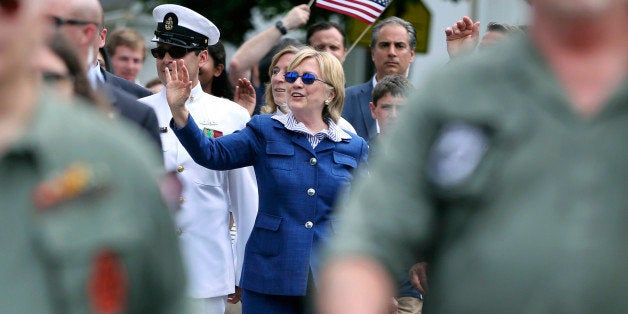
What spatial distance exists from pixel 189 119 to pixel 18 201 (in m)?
4.92

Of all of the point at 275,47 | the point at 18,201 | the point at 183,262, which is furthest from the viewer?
the point at 275,47

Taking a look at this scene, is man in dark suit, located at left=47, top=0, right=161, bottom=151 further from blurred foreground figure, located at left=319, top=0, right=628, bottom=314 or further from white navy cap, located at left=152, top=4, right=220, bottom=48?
white navy cap, located at left=152, top=4, right=220, bottom=48

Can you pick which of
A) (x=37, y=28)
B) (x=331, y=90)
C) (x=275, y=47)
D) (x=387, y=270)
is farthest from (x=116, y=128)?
(x=275, y=47)

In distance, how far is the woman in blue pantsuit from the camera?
7.45 metres

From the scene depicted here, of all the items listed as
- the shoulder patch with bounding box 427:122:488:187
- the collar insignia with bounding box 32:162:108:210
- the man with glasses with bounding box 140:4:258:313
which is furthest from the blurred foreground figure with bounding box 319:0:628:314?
the man with glasses with bounding box 140:4:258:313

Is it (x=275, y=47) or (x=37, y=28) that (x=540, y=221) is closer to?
(x=37, y=28)

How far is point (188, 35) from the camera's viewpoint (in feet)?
26.8

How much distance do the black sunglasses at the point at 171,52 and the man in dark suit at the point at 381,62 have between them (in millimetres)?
1832

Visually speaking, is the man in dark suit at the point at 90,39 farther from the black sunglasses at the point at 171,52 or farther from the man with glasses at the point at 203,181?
the black sunglasses at the point at 171,52

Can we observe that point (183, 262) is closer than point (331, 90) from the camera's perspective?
Yes

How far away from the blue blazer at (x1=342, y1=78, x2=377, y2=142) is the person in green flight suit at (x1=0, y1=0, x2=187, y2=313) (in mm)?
6931

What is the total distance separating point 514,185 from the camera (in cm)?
262

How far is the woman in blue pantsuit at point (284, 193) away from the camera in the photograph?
7.45 meters

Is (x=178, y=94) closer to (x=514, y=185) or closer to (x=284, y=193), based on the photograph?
(x=284, y=193)
